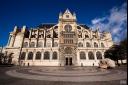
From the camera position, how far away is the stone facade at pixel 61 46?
56.8 meters

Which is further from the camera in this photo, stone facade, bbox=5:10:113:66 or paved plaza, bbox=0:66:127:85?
stone facade, bbox=5:10:113:66

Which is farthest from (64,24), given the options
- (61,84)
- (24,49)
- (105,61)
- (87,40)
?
(61,84)

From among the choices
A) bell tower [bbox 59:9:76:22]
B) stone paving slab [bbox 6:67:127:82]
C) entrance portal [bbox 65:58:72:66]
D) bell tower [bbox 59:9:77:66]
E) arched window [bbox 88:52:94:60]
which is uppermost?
bell tower [bbox 59:9:76:22]

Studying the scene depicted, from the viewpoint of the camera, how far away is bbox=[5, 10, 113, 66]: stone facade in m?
56.8

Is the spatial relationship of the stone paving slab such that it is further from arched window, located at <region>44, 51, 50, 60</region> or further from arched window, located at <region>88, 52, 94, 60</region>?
arched window, located at <region>88, 52, 94, 60</region>

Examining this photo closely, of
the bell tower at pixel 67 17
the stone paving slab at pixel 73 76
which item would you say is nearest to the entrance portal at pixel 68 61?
the bell tower at pixel 67 17

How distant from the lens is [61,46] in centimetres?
5906

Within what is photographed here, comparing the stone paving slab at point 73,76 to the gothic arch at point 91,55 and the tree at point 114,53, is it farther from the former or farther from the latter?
the gothic arch at point 91,55

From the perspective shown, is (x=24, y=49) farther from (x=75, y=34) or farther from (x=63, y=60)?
(x=75, y=34)

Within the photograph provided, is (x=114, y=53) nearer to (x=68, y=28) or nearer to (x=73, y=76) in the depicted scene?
(x=68, y=28)

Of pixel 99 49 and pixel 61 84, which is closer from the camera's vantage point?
pixel 61 84

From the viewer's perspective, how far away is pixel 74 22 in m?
66.1

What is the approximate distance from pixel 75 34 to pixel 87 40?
6.86m

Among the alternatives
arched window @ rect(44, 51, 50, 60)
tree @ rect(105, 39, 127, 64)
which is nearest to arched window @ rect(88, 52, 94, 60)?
tree @ rect(105, 39, 127, 64)
